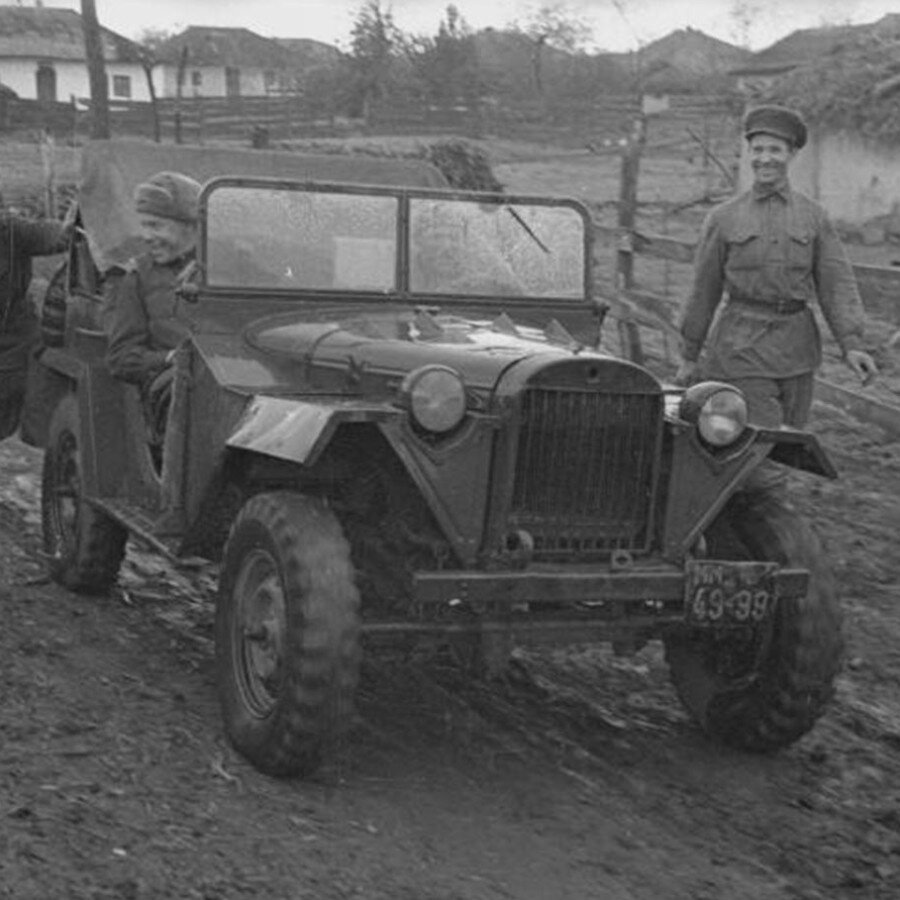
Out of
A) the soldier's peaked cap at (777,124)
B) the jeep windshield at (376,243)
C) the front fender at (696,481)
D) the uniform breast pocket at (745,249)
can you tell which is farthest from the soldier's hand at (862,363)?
the front fender at (696,481)

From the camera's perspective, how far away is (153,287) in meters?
7.59

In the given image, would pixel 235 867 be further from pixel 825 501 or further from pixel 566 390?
pixel 825 501

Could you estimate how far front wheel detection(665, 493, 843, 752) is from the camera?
6180 mm

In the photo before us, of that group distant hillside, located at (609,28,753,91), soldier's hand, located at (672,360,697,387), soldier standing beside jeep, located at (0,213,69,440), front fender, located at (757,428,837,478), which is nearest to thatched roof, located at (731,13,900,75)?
distant hillside, located at (609,28,753,91)

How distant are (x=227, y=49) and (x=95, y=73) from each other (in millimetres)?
50386

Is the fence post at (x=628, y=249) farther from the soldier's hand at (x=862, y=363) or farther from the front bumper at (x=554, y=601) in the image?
the front bumper at (x=554, y=601)

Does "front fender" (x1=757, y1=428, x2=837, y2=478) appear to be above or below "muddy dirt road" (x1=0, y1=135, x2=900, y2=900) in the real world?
above

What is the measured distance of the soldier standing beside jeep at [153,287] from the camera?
748cm

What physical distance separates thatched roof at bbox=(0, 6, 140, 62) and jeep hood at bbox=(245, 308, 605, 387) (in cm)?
6099

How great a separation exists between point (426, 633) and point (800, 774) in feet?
4.69

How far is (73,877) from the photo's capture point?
484 cm

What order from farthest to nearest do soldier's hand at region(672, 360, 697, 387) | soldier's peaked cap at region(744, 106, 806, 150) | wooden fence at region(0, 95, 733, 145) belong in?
wooden fence at region(0, 95, 733, 145) → soldier's hand at region(672, 360, 697, 387) → soldier's peaked cap at region(744, 106, 806, 150)

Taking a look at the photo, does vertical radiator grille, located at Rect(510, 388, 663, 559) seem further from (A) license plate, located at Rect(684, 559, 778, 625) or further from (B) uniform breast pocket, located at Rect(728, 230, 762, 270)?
(B) uniform breast pocket, located at Rect(728, 230, 762, 270)

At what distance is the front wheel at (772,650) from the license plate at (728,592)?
23 cm
